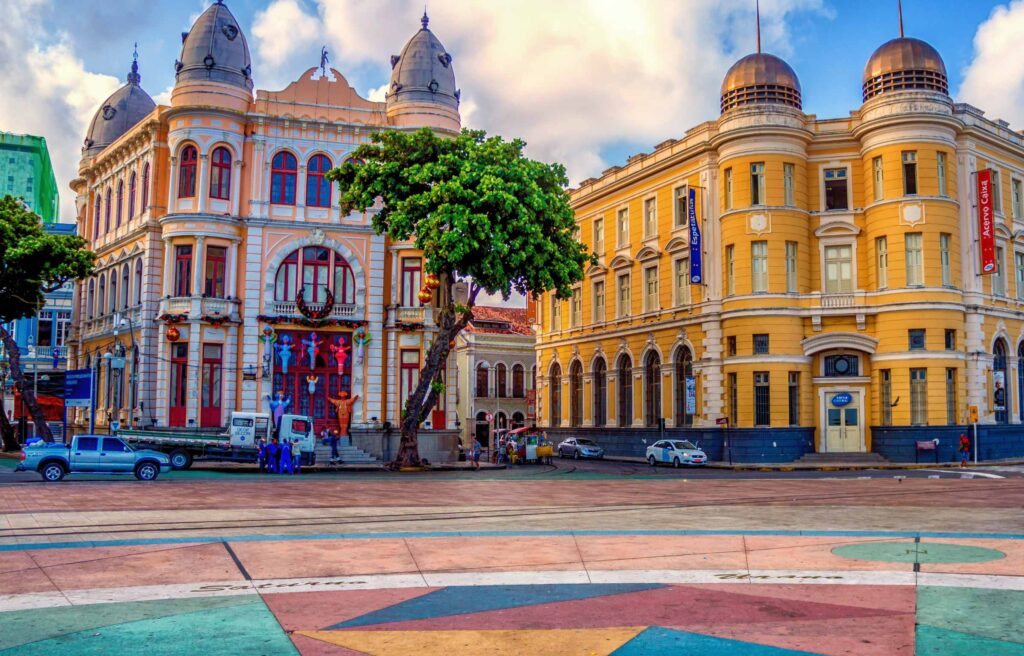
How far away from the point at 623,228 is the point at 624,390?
966 centimetres

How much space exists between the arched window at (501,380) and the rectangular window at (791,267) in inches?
1328

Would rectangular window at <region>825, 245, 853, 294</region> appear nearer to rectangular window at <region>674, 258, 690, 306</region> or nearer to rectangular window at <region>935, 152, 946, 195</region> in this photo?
rectangular window at <region>935, 152, 946, 195</region>

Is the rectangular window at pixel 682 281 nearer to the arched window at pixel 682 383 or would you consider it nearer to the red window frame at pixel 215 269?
the arched window at pixel 682 383

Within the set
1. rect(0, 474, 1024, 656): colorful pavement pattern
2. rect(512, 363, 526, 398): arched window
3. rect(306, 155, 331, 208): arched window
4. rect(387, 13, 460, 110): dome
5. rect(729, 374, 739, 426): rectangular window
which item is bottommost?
rect(0, 474, 1024, 656): colorful pavement pattern

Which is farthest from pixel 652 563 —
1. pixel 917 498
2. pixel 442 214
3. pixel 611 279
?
pixel 611 279

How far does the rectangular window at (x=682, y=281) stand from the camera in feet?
164

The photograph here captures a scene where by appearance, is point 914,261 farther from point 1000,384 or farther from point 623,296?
point 623,296

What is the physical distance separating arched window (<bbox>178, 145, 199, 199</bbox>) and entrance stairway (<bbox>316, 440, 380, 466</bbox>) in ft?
41.8

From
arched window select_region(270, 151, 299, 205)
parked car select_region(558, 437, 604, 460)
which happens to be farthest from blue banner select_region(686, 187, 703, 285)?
arched window select_region(270, 151, 299, 205)

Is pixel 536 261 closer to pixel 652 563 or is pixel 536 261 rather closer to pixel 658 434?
A: pixel 658 434

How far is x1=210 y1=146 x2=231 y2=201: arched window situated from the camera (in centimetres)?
4276

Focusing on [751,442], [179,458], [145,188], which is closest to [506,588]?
[179,458]

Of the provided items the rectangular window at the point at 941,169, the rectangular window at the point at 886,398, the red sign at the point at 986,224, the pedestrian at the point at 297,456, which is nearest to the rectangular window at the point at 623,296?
the rectangular window at the point at 886,398

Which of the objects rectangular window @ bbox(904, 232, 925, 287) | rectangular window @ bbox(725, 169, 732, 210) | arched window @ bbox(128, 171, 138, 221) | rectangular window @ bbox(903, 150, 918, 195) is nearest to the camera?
rectangular window @ bbox(904, 232, 925, 287)
